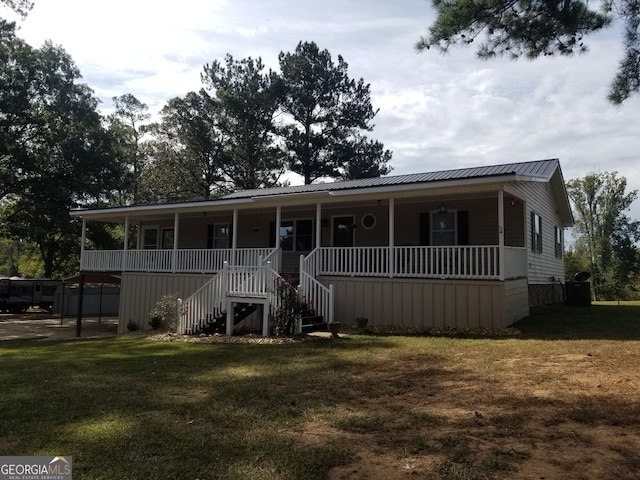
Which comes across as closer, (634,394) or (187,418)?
(187,418)

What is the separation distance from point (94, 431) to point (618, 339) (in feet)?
28.8

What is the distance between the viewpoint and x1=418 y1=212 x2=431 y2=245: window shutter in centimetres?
1401

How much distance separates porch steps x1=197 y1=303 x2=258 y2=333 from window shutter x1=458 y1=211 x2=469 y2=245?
602 cm

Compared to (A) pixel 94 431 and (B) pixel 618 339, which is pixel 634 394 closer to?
(B) pixel 618 339

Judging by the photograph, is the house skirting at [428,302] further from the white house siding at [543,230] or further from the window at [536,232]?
the window at [536,232]

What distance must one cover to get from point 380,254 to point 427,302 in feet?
8.03

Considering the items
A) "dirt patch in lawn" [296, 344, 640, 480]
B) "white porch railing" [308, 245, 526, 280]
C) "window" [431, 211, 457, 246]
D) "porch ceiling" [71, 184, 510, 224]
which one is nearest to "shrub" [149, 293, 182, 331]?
"porch ceiling" [71, 184, 510, 224]

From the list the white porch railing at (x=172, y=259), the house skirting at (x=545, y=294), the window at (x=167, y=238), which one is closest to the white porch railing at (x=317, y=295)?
the white porch railing at (x=172, y=259)

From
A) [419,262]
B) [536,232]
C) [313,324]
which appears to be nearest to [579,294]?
[536,232]

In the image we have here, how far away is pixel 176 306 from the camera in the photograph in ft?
42.9

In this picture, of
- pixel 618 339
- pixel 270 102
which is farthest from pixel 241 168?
pixel 618 339

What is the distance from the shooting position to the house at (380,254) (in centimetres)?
1114

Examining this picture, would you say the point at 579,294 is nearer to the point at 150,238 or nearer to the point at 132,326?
the point at 132,326

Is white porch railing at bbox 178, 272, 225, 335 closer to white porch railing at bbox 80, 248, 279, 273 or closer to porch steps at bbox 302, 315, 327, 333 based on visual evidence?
white porch railing at bbox 80, 248, 279, 273
